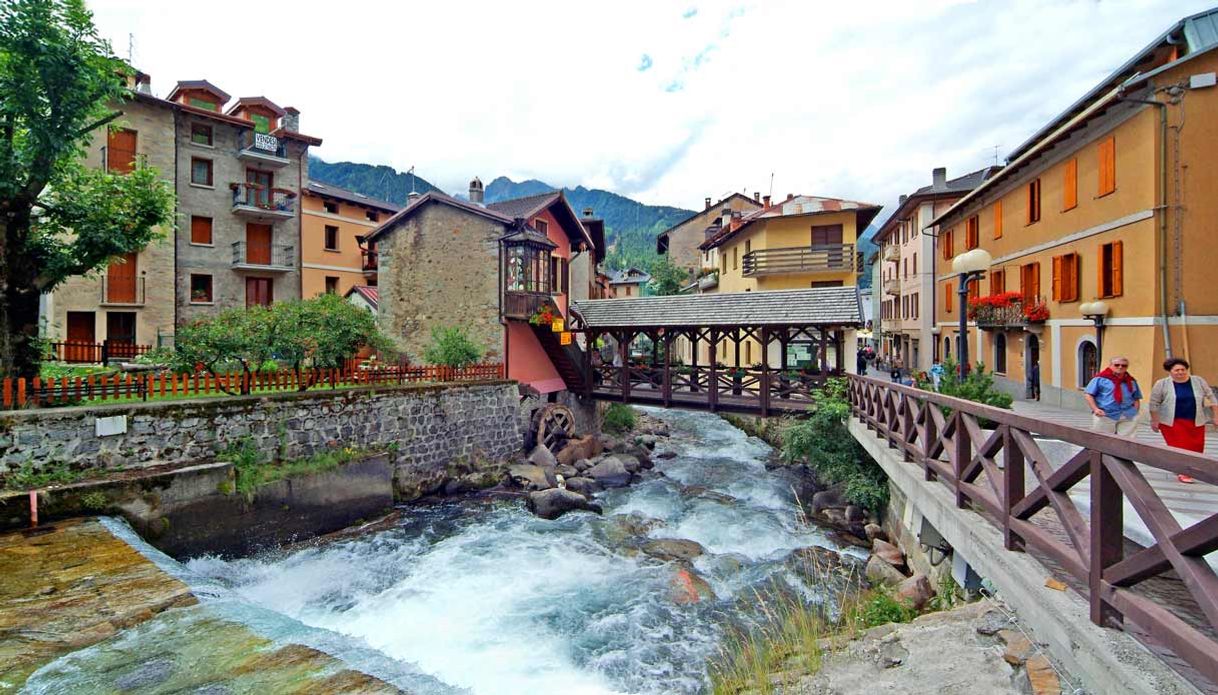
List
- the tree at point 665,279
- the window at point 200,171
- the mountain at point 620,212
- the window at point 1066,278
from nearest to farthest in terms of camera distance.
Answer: the window at point 1066,278, the window at point 200,171, the tree at point 665,279, the mountain at point 620,212

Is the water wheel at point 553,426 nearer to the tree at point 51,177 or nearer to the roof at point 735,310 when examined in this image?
the roof at point 735,310

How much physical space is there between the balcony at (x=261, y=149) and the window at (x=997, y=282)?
97.3ft

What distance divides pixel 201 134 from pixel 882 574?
92.4ft

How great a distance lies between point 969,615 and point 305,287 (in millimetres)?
28271

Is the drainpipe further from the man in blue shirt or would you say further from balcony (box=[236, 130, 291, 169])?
balcony (box=[236, 130, 291, 169])

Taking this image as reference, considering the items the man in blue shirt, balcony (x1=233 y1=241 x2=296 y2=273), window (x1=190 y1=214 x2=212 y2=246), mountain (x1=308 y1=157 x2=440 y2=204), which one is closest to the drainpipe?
the man in blue shirt

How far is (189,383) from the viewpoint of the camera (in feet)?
37.2

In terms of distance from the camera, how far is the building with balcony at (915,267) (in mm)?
28094

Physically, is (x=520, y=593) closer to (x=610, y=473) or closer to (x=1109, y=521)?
(x=610, y=473)

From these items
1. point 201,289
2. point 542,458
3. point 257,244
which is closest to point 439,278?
point 542,458

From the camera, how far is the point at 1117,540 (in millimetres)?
3000

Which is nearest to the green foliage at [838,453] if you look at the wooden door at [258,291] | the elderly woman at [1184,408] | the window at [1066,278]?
the elderly woman at [1184,408]

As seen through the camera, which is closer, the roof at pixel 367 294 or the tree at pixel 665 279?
the roof at pixel 367 294

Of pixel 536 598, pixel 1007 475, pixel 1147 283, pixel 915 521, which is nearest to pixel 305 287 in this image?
pixel 536 598
